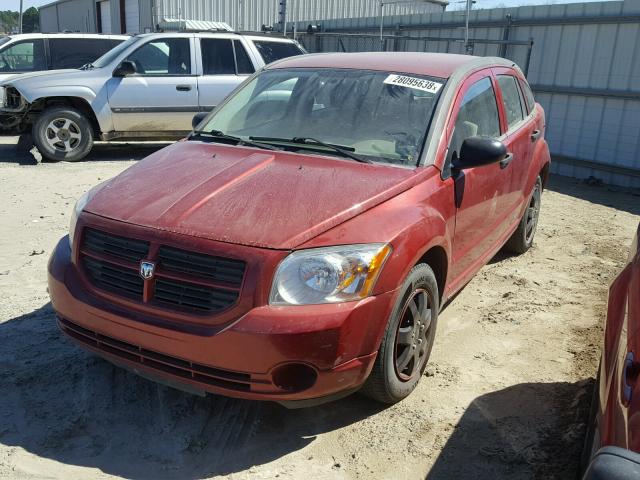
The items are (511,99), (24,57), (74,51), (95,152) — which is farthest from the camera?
Result: (74,51)

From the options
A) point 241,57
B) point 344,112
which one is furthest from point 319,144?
point 241,57

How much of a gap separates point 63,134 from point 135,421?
24.6ft

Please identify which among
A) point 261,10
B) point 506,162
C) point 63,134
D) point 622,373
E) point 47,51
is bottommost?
point 63,134

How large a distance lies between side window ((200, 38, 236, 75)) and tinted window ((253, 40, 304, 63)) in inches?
20.7

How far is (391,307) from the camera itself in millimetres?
2922

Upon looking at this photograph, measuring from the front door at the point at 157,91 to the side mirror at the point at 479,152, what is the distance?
6.93m

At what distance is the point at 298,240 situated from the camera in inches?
110

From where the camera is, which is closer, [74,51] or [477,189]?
[477,189]

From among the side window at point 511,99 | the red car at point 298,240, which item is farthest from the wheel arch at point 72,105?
the side window at point 511,99

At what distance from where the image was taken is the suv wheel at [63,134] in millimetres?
9383

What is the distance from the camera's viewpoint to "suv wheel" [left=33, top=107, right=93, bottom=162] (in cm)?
938

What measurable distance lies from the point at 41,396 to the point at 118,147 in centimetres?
885

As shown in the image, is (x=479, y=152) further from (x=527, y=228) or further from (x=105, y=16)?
(x=105, y=16)

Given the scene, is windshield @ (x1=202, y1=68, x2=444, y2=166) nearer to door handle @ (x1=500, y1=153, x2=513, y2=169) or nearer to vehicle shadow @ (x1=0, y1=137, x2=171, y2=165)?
door handle @ (x1=500, y1=153, x2=513, y2=169)
